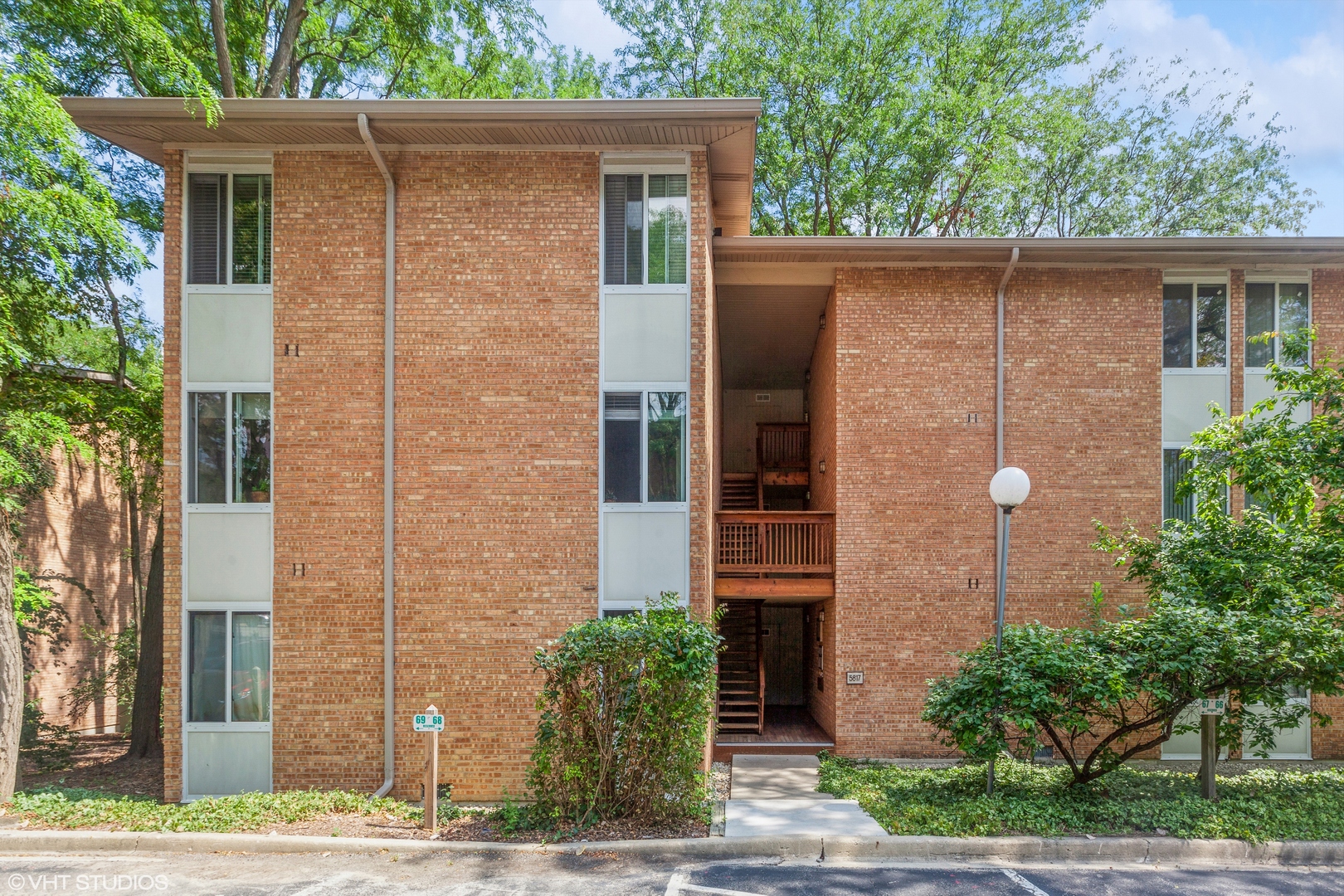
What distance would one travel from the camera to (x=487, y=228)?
9.15 meters

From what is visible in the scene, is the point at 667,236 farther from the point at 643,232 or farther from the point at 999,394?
the point at 999,394

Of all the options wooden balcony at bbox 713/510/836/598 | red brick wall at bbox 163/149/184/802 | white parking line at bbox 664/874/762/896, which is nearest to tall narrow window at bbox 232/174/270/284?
red brick wall at bbox 163/149/184/802

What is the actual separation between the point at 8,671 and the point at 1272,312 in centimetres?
1716

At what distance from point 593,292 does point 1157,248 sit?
25.9ft

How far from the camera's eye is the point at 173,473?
8.93 meters

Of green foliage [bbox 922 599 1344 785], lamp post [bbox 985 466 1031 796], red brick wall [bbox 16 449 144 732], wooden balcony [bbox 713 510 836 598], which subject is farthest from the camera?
red brick wall [bbox 16 449 144 732]

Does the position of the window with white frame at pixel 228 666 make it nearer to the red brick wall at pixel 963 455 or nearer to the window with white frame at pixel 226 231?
the window with white frame at pixel 226 231

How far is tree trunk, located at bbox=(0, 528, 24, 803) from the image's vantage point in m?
8.30

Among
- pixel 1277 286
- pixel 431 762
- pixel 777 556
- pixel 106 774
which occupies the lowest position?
pixel 106 774

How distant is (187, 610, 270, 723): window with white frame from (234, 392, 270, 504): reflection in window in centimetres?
143

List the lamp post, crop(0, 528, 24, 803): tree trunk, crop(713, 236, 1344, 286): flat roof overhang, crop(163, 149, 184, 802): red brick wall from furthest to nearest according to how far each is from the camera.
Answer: crop(713, 236, 1344, 286): flat roof overhang
crop(163, 149, 184, 802): red brick wall
crop(0, 528, 24, 803): tree trunk
the lamp post

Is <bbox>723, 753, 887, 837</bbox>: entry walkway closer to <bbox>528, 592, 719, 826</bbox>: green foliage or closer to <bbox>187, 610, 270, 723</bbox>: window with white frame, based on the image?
<bbox>528, 592, 719, 826</bbox>: green foliage

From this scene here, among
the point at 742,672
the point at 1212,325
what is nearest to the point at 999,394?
the point at 1212,325

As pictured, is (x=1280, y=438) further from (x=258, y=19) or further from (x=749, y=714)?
(x=258, y=19)
